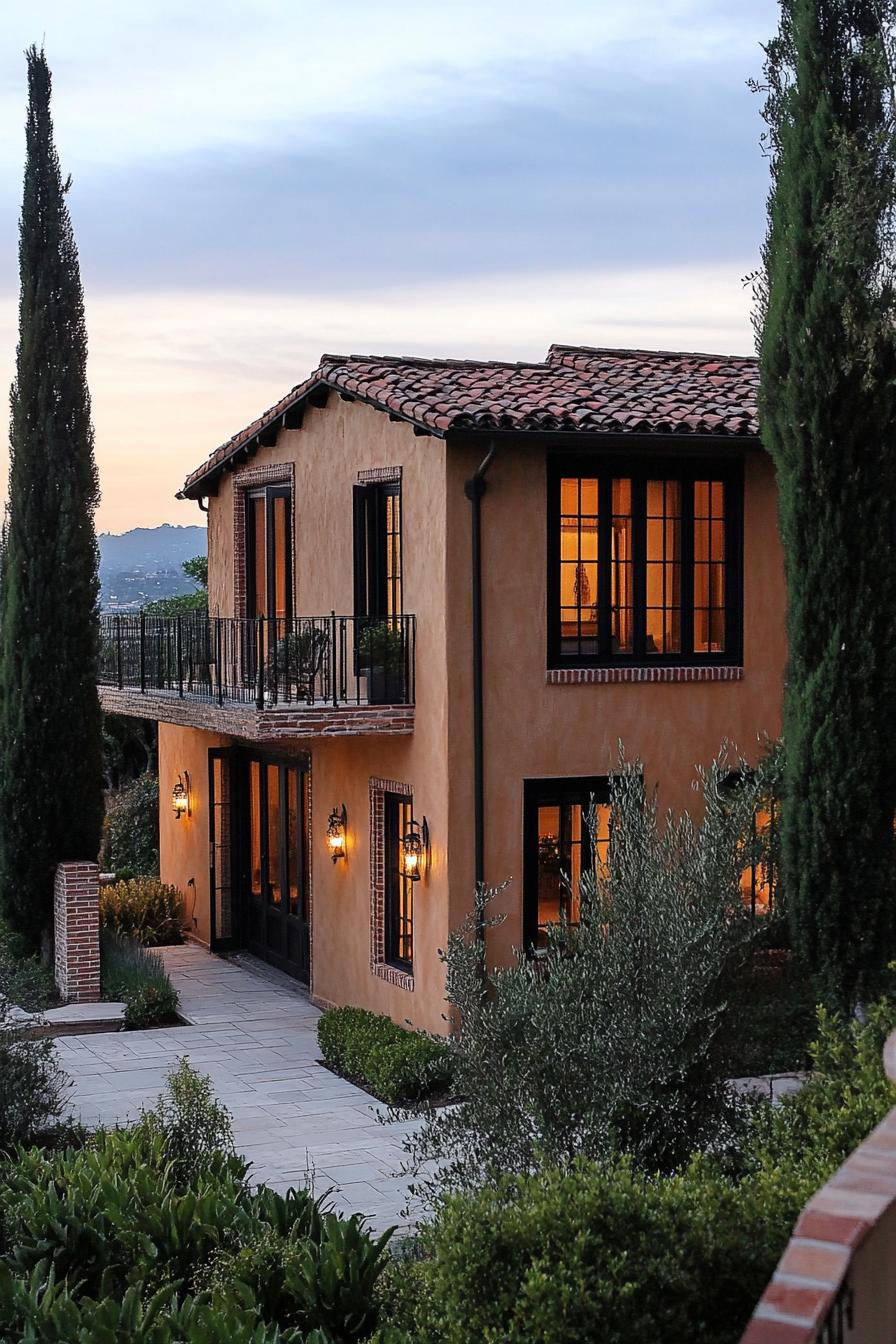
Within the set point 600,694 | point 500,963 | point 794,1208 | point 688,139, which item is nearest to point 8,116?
point 688,139

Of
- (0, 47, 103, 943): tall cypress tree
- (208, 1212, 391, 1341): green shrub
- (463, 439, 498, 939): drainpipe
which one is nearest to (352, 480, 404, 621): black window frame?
(463, 439, 498, 939): drainpipe

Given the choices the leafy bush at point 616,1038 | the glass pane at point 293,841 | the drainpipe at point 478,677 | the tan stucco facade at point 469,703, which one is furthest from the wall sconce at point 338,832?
the leafy bush at point 616,1038

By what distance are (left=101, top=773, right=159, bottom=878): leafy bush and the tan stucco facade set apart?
896 centimetres

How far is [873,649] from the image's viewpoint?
13148 millimetres

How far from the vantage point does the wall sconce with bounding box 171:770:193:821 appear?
21.3 meters

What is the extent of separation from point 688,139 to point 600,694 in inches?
202

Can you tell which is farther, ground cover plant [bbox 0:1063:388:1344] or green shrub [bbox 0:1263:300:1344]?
ground cover plant [bbox 0:1063:388:1344]

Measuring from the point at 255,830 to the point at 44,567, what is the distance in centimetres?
440

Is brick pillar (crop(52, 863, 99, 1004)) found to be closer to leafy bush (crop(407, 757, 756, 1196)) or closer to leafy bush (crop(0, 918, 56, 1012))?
leafy bush (crop(0, 918, 56, 1012))

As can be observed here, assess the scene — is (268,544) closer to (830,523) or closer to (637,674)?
(637,674)

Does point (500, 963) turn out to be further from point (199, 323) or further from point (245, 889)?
point (199, 323)

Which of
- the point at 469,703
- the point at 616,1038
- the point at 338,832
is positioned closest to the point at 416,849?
the point at 469,703

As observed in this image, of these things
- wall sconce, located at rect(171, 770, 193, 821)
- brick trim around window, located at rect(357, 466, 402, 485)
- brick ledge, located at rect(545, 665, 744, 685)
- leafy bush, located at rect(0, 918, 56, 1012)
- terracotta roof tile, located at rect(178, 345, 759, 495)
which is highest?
terracotta roof tile, located at rect(178, 345, 759, 495)

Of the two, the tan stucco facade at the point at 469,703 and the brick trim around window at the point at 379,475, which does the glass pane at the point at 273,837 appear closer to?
the tan stucco facade at the point at 469,703
